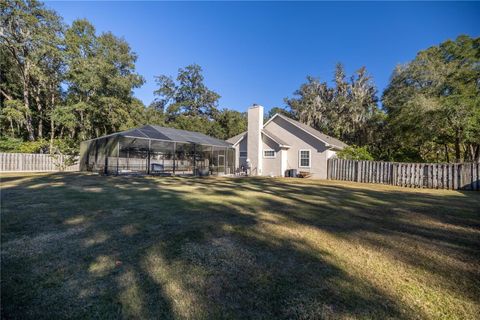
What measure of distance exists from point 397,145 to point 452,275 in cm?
2637

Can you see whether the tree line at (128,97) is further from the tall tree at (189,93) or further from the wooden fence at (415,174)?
the tall tree at (189,93)

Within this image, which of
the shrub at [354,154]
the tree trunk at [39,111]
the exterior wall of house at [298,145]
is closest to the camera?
the shrub at [354,154]

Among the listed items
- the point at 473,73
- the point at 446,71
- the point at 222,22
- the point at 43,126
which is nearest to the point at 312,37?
the point at 222,22

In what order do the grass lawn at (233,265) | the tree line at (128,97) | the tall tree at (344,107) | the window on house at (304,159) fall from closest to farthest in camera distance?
the grass lawn at (233,265) → the tree line at (128,97) → the window on house at (304,159) → the tall tree at (344,107)

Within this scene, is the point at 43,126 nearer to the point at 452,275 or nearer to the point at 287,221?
the point at 287,221

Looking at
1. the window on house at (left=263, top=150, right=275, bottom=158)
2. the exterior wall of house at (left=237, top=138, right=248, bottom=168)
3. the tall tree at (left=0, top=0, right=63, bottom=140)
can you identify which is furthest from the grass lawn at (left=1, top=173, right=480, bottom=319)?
the tall tree at (left=0, top=0, right=63, bottom=140)

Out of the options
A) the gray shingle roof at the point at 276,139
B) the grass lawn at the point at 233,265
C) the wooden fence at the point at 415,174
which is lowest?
the grass lawn at the point at 233,265

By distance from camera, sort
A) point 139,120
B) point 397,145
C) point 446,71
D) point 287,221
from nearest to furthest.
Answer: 1. point 287,221
2. point 446,71
3. point 397,145
4. point 139,120

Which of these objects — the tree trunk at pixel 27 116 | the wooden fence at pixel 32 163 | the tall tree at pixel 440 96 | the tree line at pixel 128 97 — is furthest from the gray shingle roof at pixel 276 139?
the tree trunk at pixel 27 116

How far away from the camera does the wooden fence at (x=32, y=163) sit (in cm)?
1741

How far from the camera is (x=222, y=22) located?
19.1 m

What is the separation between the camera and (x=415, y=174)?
12.4m

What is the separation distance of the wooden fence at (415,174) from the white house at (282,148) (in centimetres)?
209

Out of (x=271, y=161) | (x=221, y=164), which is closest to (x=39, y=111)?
(x=221, y=164)
